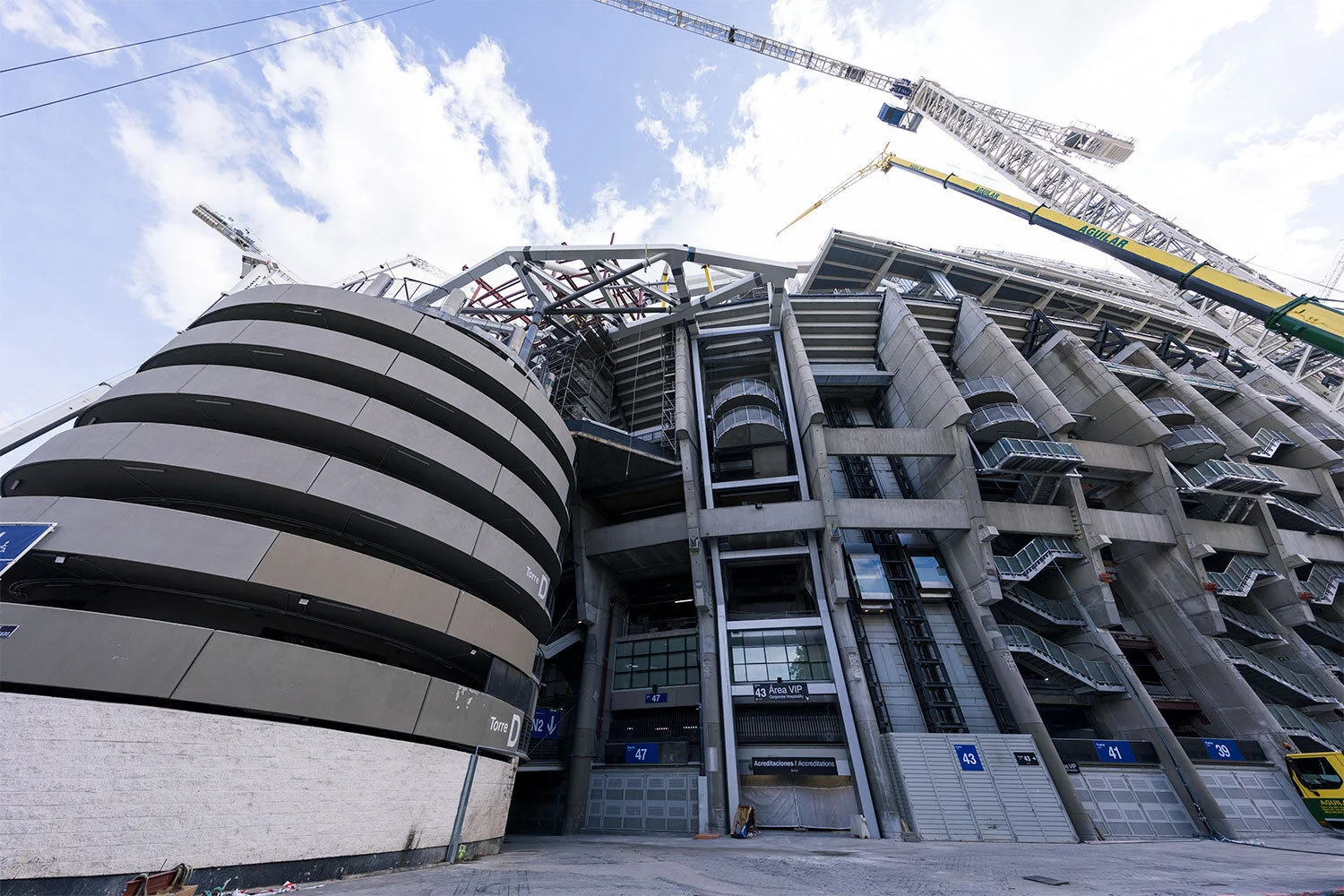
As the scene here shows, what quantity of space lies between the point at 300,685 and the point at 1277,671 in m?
46.3

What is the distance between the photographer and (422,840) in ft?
40.7

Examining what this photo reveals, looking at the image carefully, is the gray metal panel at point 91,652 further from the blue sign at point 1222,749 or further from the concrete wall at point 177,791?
the blue sign at point 1222,749

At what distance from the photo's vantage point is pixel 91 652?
9.58m

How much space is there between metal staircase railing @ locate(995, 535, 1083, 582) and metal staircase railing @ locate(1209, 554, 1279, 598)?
9122mm

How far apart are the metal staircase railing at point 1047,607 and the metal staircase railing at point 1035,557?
1.20m

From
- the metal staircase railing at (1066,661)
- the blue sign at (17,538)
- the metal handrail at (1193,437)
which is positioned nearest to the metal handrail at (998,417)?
the metal handrail at (1193,437)

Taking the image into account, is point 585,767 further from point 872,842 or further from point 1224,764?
point 1224,764

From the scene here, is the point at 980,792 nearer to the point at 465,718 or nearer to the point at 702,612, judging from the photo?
the point at 702,612

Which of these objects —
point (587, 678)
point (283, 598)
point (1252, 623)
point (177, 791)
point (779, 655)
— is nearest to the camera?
point (177, 791)

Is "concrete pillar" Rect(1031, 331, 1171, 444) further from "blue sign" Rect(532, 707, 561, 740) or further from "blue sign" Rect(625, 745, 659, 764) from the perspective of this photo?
"blue sign" Rect(532, 707, 561, 740)

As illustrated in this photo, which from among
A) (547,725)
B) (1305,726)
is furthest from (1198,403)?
(547,725)

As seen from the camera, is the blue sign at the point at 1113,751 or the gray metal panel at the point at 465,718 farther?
the blue sign at the point at 1113,751

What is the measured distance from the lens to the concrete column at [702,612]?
880 inches

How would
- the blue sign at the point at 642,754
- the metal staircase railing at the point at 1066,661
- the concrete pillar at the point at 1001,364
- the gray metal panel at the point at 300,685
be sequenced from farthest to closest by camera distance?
the concrete pillar at the point at 1001,364 → the blue sign at the point at 642,754 → the metal staircase railing at the point at 1066,661 → the gray metal panel at the point at 300,685
